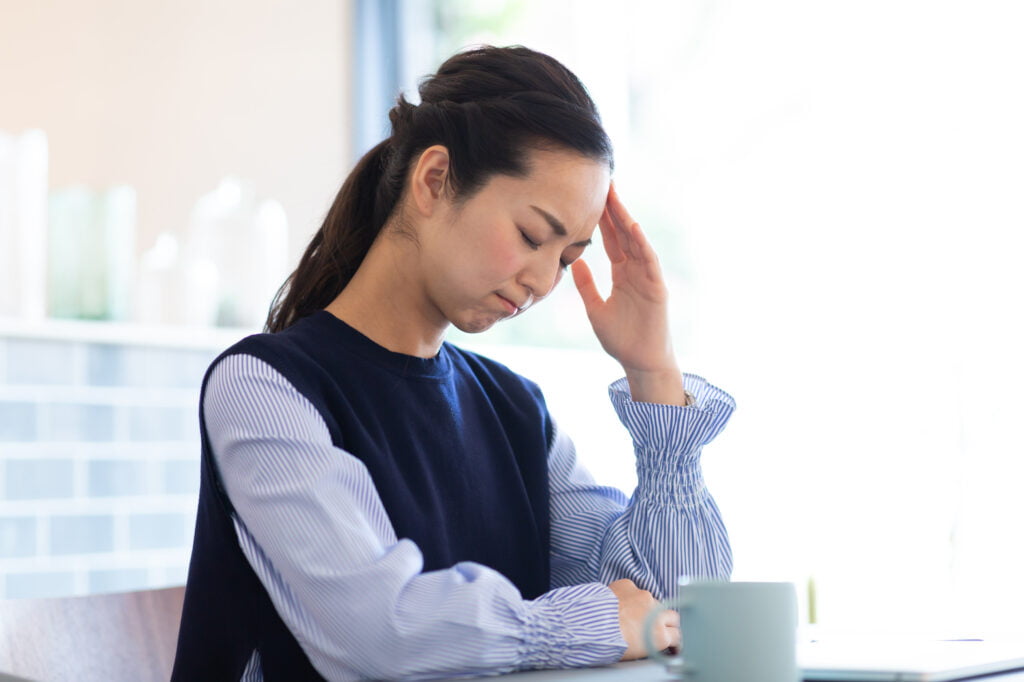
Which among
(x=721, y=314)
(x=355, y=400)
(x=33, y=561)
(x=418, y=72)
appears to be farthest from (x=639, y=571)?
(x=418, y=72)

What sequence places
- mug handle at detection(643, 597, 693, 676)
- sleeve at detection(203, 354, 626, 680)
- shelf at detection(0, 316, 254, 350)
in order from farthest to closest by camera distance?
shelf at detection(0, 316, 254, 350) < sleeve at detection(203, 354, 626, 680) < mug handle at detection(643, 597, 693, 676)

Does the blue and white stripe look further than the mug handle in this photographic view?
Yes

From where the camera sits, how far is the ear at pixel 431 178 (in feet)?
4.07

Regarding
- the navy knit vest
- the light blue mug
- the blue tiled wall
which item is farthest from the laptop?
the blue tiled wall

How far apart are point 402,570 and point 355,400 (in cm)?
30

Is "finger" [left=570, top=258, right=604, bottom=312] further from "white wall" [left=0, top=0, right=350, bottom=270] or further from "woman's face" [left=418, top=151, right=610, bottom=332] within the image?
"white wall" [left=0, top=0, right=350, bottom=270]

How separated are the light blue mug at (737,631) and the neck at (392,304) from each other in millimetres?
622

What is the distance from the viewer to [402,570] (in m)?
0.94

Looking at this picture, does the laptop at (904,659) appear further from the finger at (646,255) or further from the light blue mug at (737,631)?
the finger at (646,255)

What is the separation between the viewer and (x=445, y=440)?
129 cm

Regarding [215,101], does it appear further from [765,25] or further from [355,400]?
[355,400]

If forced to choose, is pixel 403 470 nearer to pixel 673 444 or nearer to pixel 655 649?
pixel 673 444

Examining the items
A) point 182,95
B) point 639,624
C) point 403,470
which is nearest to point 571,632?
point 639,624

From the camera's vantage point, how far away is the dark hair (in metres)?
1.21
